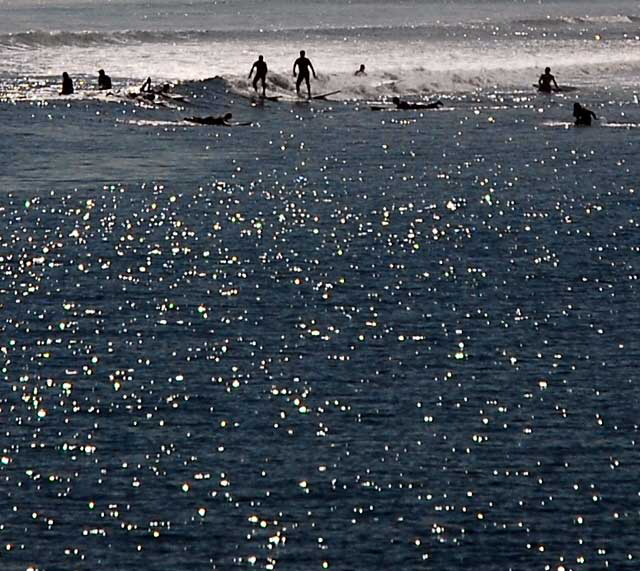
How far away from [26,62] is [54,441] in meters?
109

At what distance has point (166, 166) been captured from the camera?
76.4 meters

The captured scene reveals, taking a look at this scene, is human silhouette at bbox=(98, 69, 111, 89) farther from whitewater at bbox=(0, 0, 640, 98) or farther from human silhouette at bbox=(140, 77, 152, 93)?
whitewater at bbox=(0, 0, 640, 98)

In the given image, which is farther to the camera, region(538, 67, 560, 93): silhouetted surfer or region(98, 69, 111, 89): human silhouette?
region(538, 67, 560, 93): silhouetted surfer

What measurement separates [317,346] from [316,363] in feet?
5.87

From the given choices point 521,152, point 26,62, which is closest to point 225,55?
point 26,62

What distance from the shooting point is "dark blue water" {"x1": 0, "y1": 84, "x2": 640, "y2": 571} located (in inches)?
1158

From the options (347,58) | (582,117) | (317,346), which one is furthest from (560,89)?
(317,346)

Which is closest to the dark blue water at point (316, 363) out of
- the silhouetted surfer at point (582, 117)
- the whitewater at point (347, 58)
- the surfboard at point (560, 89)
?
the silhouetted surfer at point (582, 117)

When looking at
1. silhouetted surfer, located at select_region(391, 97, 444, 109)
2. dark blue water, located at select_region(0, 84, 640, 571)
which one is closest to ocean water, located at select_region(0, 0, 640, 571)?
dark blue water, located at select_region(0, 84, 640, 571)

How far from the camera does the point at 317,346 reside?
42781 millimetres

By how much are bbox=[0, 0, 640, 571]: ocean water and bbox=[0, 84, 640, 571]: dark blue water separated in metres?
0.10

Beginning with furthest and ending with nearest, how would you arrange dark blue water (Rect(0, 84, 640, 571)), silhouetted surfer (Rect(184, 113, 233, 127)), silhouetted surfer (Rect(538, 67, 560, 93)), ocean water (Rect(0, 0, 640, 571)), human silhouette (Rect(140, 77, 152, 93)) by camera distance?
silhouetted surfer (Rect(538, 67, 560, 93)), human silhouette (Rect(140, 77, 152, 93)), silhouetted surfer (Rect(184, 113, 233, 127)), ocean water (Rect(0, 0, 640, 571)), dark blue water (Rect(0, 84, 640, 571))

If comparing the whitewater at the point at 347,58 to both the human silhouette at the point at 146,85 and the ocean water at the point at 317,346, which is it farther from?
the ocean water at the point at 317,346

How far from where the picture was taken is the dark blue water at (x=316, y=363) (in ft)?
96.5
